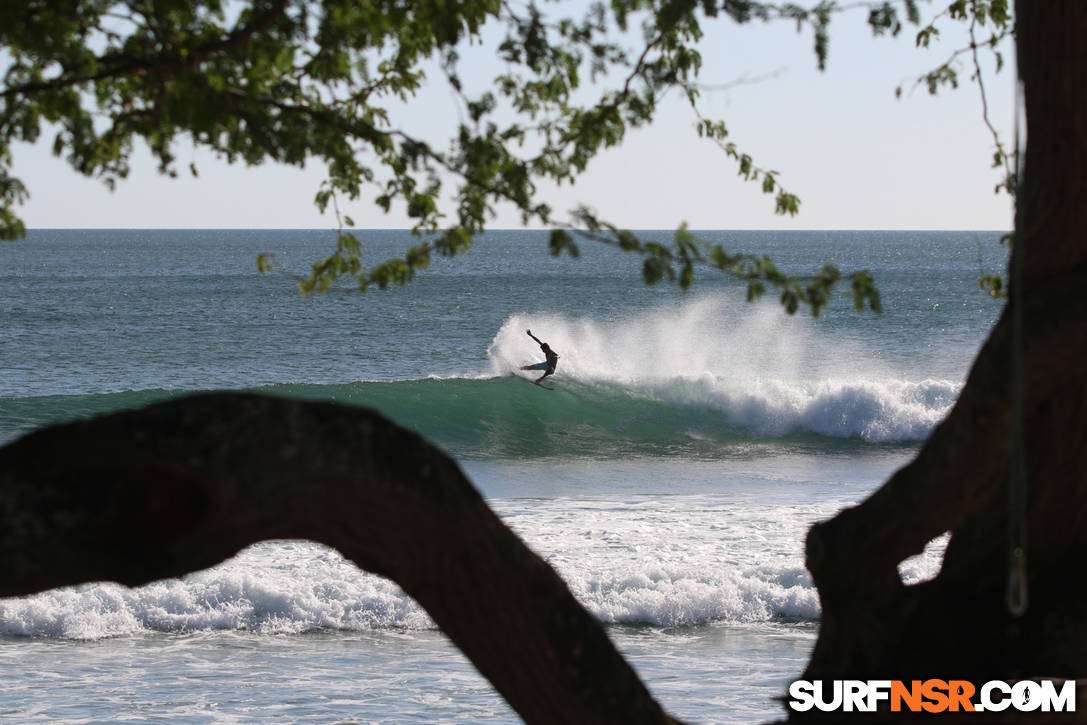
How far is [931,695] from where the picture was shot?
2932mm

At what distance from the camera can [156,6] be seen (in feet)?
10.8

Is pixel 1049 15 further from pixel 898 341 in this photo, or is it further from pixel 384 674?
pixel 898 341

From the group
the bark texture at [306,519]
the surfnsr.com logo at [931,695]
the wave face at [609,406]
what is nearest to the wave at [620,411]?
the wave face at [609,406]

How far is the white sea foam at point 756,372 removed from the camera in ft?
76.6

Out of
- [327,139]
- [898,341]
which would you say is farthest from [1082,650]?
[898,341]

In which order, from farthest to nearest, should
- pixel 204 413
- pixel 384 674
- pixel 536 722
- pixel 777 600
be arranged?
pixel 777 600 < pixel 384 674 < pixel 536 722 < pixel 204 413

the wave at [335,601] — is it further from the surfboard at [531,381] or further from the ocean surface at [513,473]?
the surfboard at [531,381]

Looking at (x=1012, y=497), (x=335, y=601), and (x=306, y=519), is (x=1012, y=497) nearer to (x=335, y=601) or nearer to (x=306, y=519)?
(x=306, y=519)

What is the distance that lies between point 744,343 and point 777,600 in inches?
1144

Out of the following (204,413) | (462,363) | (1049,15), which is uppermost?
(1049,15)

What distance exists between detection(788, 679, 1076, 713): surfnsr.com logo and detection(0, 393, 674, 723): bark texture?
54 cm

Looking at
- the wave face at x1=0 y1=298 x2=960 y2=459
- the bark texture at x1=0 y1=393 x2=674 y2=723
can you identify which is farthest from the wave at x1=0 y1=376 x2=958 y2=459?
the bark texture at x1=0 y1=393 x2=674 y2=723

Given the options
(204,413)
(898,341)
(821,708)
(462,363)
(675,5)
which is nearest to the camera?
(204,413)

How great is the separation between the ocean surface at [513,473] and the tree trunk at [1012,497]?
4.57ft
